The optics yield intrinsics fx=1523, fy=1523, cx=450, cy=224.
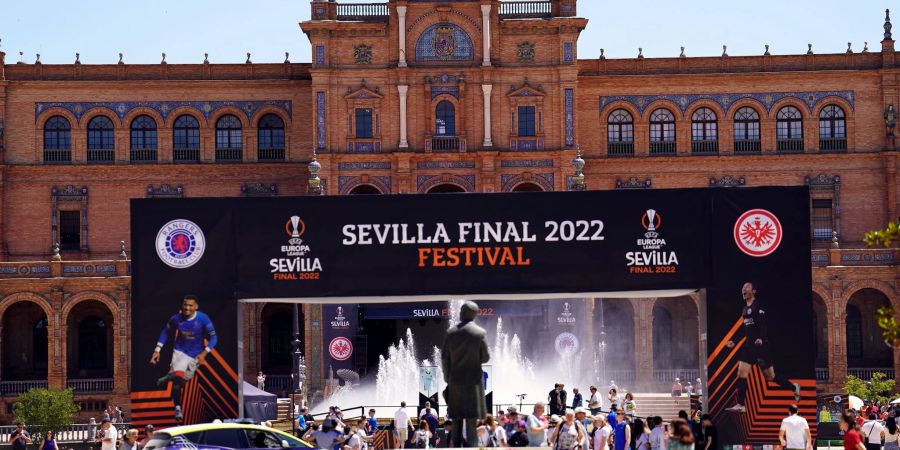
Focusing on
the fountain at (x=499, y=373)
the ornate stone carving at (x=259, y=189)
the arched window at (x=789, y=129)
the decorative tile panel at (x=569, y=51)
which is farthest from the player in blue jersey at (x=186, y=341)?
the arched window at (x=789, y=129)

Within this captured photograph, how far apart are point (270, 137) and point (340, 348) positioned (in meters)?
14.7

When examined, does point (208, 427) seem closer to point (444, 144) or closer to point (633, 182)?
point (444, 144)

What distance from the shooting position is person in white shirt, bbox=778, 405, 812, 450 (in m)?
26.9

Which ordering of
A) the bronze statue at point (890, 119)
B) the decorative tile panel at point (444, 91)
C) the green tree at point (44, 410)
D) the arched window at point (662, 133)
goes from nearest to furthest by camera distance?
the green tree at point (44, 410), the decorative tile panel at point (444, 91), the bronze statue at point (890, 119), the arched window at point (662, 133)

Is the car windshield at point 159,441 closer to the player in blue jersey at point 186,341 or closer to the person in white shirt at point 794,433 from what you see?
the player in blue jersey at point 186,341

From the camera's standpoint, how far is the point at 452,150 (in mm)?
62281

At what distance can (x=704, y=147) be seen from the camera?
6544 cm

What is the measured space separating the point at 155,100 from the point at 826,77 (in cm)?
2868

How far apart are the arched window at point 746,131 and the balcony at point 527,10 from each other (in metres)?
9.52

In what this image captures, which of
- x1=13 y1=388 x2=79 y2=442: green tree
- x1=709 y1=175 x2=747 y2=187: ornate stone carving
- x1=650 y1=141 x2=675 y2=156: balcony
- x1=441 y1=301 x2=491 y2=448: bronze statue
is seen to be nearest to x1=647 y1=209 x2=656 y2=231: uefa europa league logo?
x1=441 y1=301 x2=491 y2=448: bronze statue

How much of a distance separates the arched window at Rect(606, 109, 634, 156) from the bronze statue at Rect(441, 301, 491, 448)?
43348 millimetres

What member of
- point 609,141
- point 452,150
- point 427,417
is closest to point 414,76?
point 452,150

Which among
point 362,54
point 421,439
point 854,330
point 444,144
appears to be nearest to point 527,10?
point 444,144

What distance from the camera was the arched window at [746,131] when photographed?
65188 mm
